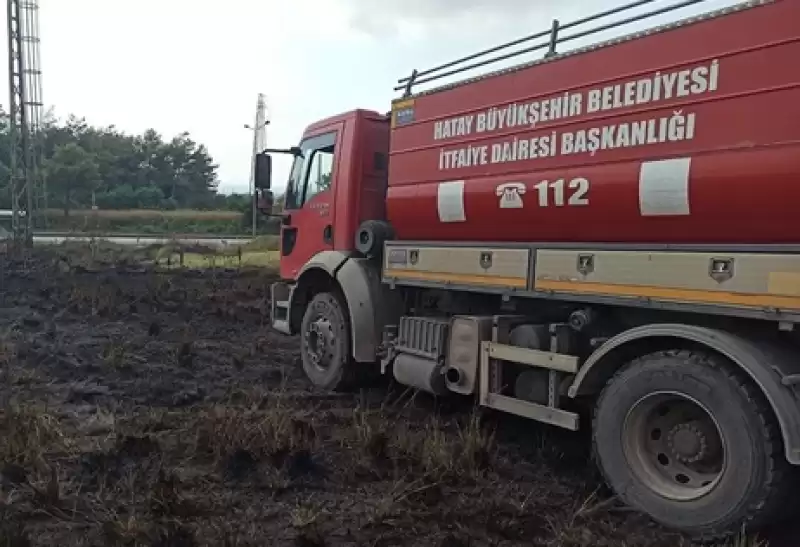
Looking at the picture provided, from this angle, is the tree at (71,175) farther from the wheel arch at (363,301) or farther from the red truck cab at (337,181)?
the wheel arch at (363,301)

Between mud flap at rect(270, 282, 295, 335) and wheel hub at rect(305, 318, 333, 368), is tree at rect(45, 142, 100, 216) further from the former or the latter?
wheel hub at rect(305, 318, 333, 368)

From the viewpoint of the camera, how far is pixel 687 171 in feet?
14.6

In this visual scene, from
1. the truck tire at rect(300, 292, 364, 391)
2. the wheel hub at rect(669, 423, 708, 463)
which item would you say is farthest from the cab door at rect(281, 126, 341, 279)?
the wheel hub at rect(669, 423, 708, 463)

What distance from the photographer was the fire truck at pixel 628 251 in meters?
4.01

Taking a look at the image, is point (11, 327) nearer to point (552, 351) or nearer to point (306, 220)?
point (306, 220)

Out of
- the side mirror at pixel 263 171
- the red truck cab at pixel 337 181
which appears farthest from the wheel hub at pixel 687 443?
the side mirror at pixel 263 171

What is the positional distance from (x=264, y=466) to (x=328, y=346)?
279 cm

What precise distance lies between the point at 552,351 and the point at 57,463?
11.1ft

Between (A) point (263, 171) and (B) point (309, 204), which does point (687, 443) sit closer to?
(B) point (309, 204)

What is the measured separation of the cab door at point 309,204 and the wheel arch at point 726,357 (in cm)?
375

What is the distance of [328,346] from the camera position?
25.5 ft

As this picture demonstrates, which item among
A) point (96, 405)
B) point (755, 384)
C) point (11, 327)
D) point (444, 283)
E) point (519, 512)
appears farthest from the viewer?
point (11, 327)

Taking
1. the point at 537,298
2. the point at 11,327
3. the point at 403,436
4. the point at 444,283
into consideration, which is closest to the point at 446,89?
the point at 444,283

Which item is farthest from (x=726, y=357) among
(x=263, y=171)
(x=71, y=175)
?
(x=71, y=175)
